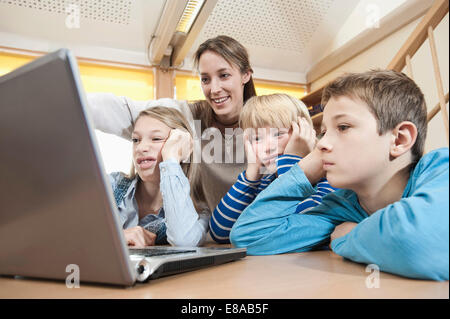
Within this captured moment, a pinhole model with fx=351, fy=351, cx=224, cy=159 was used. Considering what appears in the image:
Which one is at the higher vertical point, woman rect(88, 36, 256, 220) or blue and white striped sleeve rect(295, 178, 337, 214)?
woman rect(88, 36, 256, 220)

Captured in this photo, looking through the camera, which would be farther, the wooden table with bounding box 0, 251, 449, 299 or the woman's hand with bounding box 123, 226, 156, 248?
the woman's hand with bounding box 123, 226, 156, 248

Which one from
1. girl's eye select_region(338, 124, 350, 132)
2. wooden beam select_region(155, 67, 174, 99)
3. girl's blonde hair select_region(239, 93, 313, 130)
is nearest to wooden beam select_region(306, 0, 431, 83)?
wooden beam select_region(155, 67, 174, 99)

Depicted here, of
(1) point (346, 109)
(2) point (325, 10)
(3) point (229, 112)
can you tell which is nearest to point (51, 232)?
(1) point (346, 109)

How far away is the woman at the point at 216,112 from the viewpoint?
1.42m

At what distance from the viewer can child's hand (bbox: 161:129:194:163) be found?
3.38 feet

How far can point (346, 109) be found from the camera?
2.17 ft

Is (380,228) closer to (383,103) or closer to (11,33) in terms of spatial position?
(383,103)

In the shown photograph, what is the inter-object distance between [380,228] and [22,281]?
Result: 19.2 inches

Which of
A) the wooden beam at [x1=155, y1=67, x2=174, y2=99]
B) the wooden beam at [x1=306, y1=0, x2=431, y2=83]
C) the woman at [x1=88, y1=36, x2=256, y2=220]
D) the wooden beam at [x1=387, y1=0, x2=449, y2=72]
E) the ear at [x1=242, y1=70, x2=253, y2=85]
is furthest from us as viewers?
the wooden beam at [x1=155, y1=67, x2=174, y2=99]

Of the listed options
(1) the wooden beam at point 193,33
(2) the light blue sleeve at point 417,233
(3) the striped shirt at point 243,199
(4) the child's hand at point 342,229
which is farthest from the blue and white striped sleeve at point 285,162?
(1) the wooden beam at point 193,33

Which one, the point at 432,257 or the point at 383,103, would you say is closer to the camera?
the point at 432,257

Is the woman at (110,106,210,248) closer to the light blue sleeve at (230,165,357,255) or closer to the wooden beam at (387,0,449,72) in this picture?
the light blue sleeve at (230,165,357,255)

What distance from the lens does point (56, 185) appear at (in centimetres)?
37

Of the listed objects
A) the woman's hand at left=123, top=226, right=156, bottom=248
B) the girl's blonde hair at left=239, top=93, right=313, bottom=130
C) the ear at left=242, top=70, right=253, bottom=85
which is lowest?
the woman's hand at left=123, top=226, right=156, bottom=248
